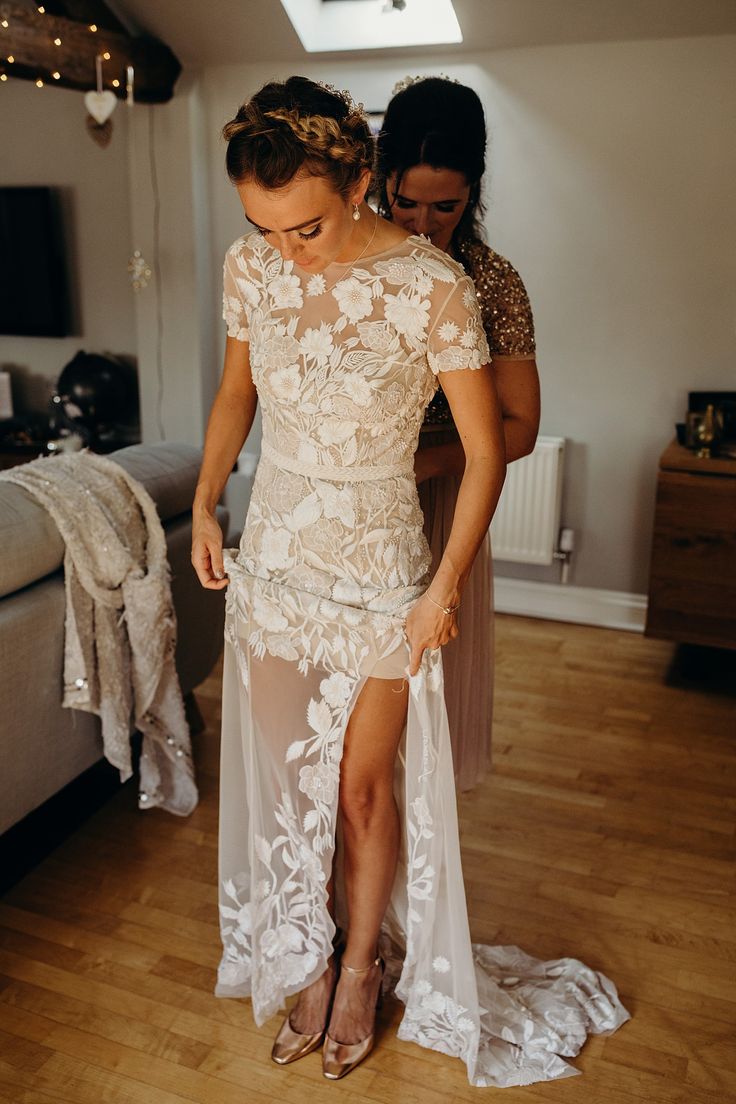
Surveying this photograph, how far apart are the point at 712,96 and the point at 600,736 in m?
2.11

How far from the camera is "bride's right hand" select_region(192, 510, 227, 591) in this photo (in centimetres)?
162

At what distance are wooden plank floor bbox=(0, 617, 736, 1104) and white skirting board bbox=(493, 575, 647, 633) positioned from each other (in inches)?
27.4

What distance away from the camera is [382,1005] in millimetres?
1824

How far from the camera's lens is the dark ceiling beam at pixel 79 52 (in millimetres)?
3395

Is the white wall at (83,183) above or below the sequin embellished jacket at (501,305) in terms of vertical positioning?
above

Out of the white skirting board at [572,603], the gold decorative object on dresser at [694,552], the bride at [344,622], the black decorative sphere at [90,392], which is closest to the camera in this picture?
the bride at [344,622]

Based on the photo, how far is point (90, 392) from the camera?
4.31m

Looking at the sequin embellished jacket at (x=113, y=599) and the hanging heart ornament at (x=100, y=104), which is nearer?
the sequin embellished jacket at (x=113, y=599)

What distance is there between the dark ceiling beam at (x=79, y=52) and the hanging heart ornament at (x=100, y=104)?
77mm

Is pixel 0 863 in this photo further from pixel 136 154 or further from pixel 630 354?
pixel 136 154

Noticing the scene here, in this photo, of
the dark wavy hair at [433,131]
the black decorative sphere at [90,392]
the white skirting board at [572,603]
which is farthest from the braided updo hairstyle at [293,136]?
the black decorative sphere at [90,392]

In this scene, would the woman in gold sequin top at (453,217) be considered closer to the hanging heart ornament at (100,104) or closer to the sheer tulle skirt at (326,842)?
the sheer tulle skirt at (326,842)

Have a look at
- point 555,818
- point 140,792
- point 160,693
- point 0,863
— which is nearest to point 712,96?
point 555,818

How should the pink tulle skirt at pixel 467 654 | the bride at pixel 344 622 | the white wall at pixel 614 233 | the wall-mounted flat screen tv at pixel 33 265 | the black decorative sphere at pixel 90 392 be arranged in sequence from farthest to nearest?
1. the wall-mounted flat screen tv at pixel 33 265
2. the black decorative sphere at pixel 90 392
3. the white wall at pixel 614 233
4. the pink tulle skirt at pixel 467 654
5. the bride at pixel 344 622
